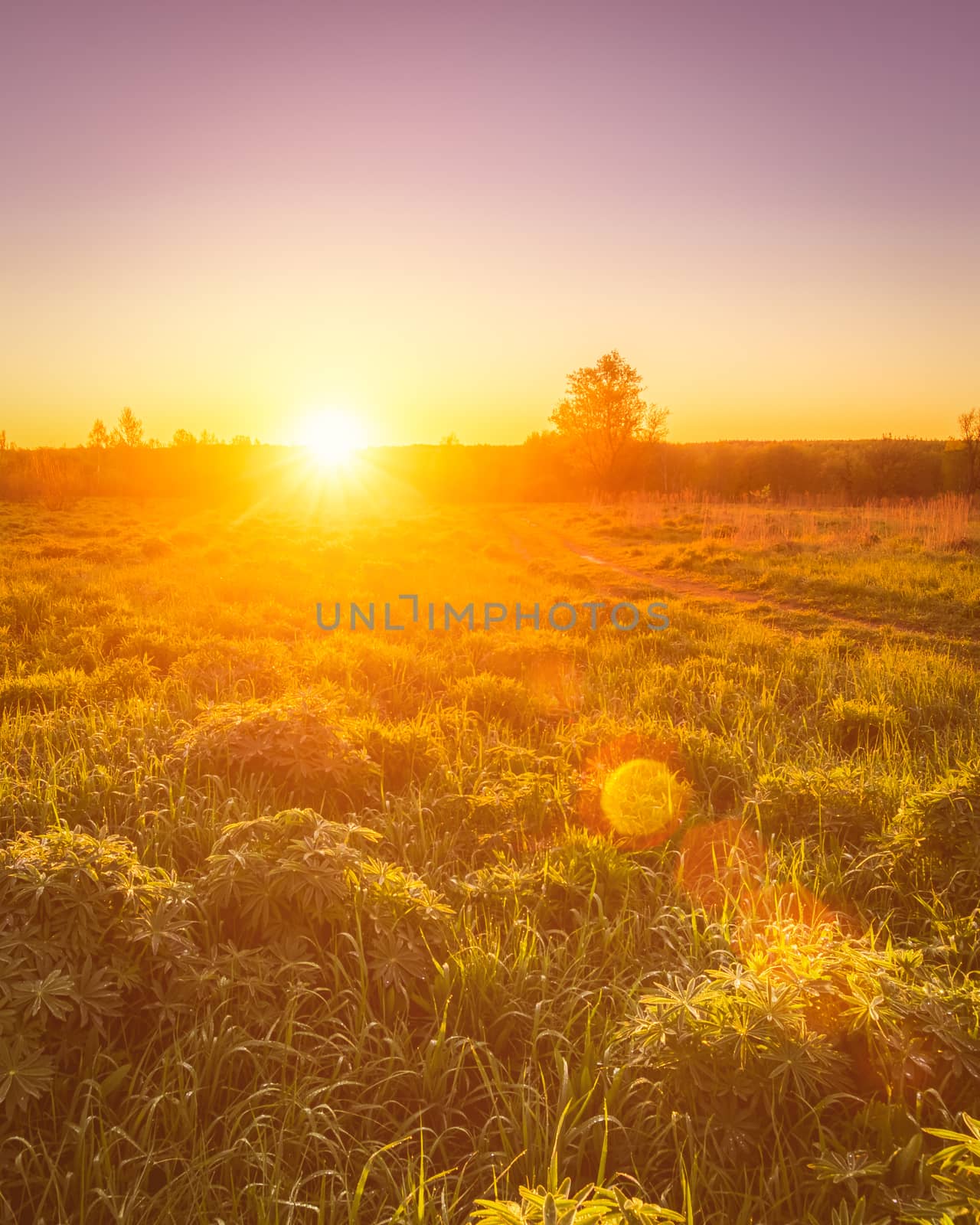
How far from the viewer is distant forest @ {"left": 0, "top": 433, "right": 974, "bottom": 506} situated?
40.2 metres

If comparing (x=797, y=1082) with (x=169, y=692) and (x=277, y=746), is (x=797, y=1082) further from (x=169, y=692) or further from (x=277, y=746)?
(x=169, y=692)

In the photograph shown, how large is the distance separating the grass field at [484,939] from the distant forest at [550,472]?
31.7 m

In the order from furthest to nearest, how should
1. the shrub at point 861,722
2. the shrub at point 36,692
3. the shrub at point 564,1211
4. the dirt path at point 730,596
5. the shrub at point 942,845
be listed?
the dirt path at point 730,596 < the shrub at point 36,692 < the shrub at point 861,722 < the shrub at point 942,845 < the shrub at point 564,1211

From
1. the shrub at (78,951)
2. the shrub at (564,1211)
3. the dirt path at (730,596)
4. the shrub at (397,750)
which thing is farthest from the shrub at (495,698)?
the dirt path at (730,596)

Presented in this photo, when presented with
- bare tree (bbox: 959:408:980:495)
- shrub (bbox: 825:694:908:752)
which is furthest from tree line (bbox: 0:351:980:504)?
shrub (bbox: 825:694:908:752)

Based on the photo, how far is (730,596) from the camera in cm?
1373

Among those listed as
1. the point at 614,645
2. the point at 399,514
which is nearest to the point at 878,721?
the point at 614,645

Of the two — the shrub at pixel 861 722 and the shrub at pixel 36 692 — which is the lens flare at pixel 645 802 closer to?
the shrub at pixel 861 722

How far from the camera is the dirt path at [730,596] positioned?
10.4 meters

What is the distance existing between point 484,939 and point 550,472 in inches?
2422

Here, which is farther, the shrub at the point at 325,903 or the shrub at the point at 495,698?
the shrub at the point at 495,698

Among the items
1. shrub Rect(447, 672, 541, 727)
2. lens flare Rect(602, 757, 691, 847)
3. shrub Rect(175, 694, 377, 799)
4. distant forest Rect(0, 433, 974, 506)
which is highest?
distant forest Rect(0, 433, 974, 506)

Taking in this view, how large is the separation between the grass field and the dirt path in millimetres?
2730

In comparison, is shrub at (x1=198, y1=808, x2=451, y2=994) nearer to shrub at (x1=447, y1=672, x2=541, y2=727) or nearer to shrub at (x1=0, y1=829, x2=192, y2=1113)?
shrub at (x1=0, y1=829, x2=192, y2=1113)
